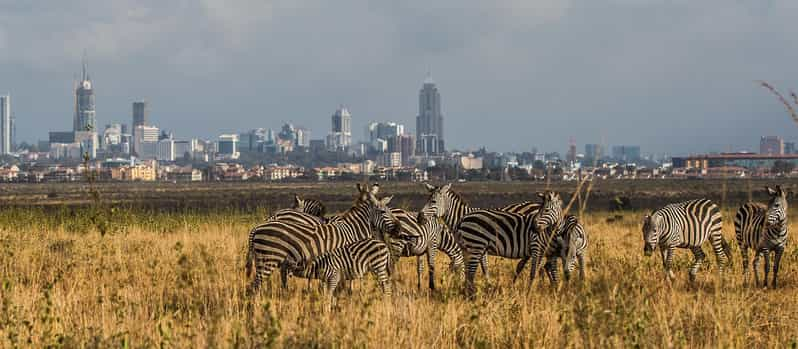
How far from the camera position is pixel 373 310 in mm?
9961

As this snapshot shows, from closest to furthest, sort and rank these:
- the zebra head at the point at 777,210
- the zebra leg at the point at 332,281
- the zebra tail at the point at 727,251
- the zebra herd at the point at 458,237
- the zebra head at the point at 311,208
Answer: the zebra leg at the point at 332,281 → the zebra herd at the point at 458,237 → the zebra head at the point at 777,210 → the zebra tail at the point at 727,251 → the zebra head at the point at 311,208

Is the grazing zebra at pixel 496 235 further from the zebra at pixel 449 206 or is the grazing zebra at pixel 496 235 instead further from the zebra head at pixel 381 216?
the zebra head at pixel 381 216

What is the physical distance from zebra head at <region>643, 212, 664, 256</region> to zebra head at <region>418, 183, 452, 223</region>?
305 cm

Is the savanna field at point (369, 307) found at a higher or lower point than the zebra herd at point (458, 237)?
lower

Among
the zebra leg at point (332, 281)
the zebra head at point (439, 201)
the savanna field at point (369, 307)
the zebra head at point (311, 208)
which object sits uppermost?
the zebra head at point (439, 201)

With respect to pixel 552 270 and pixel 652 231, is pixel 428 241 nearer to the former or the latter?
pixel 552 270

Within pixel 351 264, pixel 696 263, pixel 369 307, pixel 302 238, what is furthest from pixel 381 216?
pixel 696 263

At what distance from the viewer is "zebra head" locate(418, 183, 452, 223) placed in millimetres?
14258

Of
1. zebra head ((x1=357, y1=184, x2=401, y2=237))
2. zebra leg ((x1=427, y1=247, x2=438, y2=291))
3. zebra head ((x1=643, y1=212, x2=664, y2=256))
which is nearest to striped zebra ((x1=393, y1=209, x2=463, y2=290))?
zebra leg ((x1=427, y1=247, x2=438, y2=291))

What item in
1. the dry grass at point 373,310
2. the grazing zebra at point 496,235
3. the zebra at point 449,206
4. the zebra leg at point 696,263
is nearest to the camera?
the dry grass at point 373,310

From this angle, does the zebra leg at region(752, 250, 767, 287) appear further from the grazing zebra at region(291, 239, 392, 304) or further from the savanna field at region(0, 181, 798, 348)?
the grazing zebra at region(291, 239, 392, 304)

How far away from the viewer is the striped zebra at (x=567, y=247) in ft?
40.2

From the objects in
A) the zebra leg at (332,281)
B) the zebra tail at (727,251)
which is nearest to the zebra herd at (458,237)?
the zebra leg at (332,281)

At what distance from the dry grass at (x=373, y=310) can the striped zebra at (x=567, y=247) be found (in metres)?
0.33
